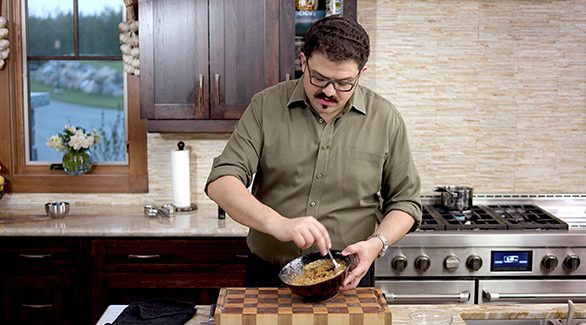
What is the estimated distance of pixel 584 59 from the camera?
3.98 meters

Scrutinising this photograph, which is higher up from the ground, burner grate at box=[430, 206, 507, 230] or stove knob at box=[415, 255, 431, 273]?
burner grate at box=[430, 206, 507, 230]

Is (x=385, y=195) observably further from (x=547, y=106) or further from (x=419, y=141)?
(x=547, y=106)

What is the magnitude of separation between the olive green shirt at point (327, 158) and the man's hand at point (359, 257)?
240 mm

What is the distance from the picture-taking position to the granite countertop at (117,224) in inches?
137

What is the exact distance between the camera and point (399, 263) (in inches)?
132

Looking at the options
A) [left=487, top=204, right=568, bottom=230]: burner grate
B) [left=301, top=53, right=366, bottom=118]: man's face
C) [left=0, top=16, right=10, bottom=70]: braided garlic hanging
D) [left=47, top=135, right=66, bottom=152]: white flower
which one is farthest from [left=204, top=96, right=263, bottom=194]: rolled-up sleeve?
[left=0, top=16, right=10, bottom=70]: braided garlic hanging

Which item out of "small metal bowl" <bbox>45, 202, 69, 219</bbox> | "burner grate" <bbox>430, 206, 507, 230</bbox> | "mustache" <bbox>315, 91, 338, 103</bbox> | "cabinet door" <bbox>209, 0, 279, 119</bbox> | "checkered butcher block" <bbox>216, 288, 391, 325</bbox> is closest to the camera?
"checkered butcher block" <bbox>216, 288, 391, 325</bbox>

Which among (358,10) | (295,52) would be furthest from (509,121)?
(295,52)

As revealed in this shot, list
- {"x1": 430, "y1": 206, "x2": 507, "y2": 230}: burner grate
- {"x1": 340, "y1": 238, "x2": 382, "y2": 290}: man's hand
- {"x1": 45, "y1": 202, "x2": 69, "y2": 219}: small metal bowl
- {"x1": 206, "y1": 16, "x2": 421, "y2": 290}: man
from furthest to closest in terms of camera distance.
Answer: {"x1": 45, "y1": 202, "x2": 69, "y2": 219}: small metal bowl, {"x1": 430, "y1": 206, "x2": 507, "y2": 230}: burner grate, {"x1": 206, "y1": 16, "x2": 421, "y2": 290}: man, {"x1": 340, "y1": 238, "x2": 382, "y2": 290}: man's hand

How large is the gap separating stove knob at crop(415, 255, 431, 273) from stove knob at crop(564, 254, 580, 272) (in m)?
0.63

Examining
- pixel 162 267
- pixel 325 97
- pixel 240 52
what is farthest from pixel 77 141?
pixel 325 97

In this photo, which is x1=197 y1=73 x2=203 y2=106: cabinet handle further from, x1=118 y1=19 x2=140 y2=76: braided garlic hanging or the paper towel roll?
x1=118 y1=19 x2=140 y2=76: braided garlic hanging

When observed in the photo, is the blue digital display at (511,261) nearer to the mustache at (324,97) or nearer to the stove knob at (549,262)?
the stove knob at (549,262)

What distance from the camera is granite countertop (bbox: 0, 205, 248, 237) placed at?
11.4 ft
